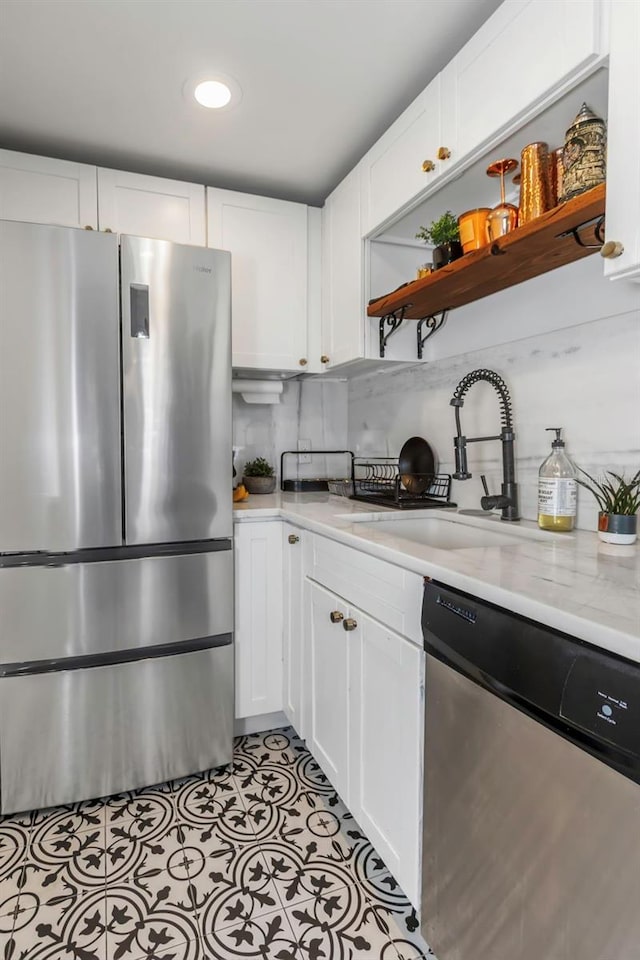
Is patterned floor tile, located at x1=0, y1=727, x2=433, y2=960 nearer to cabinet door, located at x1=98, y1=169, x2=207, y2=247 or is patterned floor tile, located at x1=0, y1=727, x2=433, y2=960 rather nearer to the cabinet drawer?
the cabinet drawer

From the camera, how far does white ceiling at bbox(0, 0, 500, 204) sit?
1.46 m

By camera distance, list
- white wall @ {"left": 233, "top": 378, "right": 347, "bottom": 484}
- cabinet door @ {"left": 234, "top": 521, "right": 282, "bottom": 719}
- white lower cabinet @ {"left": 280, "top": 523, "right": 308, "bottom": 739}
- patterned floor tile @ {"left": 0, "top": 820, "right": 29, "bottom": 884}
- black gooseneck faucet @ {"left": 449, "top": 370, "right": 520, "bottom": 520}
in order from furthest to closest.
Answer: white wall @ {"left": 233, "top": 378, "right": 347, "bottom": 484}
cabinet door @ {"left": 234, "top": 521, "right": 282, "bottom": 719}
white lower cabinet @ {"left": 280, "top": 523, "right": 308, "bottom": 739}
black gooseneck faucet @ {"left": 449, "top": 370, "right": 520, "bottom": 520}
patterned floor tile @ {"left": 0, "top": 820, "right": 29, "bottom": 884}

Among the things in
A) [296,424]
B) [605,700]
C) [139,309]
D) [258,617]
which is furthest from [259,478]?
[605,700]

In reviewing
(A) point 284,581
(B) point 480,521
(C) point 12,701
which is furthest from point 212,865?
(B) point 480,521

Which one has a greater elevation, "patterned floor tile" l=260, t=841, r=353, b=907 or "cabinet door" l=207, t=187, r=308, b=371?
"cabinet door" l=207, t=187, r=308, b=371

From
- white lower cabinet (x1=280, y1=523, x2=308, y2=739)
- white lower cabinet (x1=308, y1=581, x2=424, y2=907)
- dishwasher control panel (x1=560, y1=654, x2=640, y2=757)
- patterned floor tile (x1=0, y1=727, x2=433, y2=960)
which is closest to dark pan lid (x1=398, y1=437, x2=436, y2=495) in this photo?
white lower cabinet (x1=280, y1=523, x2=308, y2=739)

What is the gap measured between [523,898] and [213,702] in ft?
4.21

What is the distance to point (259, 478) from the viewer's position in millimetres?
2531

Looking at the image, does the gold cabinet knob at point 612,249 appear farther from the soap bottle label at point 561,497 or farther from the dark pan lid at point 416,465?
the dark pan lid at point 416,465

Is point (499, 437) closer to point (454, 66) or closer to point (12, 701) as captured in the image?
point (454, 66)

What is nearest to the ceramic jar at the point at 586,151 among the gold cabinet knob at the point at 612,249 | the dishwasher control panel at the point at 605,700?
the gold cabinet knob at the point at 612,249

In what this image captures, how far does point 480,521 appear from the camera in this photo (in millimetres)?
1684

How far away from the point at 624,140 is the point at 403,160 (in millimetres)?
893

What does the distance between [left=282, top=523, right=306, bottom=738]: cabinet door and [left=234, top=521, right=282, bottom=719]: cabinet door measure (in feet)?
0.11
